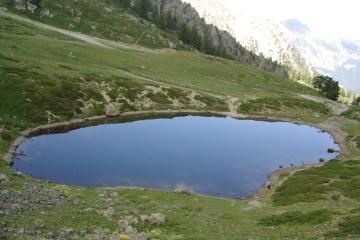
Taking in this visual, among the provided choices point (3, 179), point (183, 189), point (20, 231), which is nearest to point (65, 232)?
point (20, 231)

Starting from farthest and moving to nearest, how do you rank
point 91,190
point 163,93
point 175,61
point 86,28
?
point 86,28 < point 175,61 < point 163,93 < point 91,190

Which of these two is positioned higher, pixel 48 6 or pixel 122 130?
pixel 48 6

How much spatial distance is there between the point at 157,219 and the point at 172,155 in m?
36.4

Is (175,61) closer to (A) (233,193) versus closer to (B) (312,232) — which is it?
(A) (233,193)

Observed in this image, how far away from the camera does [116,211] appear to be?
136 ft

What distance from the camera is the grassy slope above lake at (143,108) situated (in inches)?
1468

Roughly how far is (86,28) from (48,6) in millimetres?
18399

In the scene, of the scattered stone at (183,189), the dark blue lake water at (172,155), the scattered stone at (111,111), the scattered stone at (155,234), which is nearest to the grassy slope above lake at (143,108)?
the scattered stone at (155,234)

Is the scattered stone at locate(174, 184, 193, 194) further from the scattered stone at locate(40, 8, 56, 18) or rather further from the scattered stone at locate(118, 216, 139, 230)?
the scattered stone at locate(40, 8, 56, 18)

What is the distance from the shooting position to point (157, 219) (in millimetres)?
38781

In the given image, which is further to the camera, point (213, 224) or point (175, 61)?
point (175, 61)

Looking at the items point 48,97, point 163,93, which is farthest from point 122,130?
point 163,93

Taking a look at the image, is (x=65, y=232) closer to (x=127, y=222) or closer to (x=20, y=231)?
(x=20, y=231)

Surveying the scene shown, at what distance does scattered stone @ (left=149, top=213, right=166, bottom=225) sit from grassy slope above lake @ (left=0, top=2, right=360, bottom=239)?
51 centimetres
